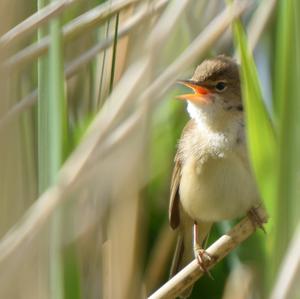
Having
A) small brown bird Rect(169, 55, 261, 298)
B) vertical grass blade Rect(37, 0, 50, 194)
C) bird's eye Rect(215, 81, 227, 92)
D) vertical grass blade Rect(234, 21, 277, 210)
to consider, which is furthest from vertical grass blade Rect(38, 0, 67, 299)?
bird's eye Rect(215, 81, 227, 92)

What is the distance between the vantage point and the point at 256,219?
8.40 ft

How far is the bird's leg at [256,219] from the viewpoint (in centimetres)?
252

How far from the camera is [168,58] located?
2541 millimetres

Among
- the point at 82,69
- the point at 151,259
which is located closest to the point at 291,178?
the point at 82,69

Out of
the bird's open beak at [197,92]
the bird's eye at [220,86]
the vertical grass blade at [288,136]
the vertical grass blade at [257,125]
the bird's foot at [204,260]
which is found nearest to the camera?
the vertical grass blade at [288,136]

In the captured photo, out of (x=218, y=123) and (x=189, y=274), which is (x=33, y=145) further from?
(x=218, y=123)

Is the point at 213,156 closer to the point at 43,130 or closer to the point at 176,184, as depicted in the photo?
the point at 176,184

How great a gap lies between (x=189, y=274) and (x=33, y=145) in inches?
24.8

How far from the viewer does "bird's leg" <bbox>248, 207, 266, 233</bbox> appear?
252 cm

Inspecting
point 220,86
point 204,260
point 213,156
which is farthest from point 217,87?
point 204,260

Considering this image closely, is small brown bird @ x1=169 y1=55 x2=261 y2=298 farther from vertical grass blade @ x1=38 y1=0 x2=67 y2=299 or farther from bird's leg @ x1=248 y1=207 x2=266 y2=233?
vertical grass blade @ x1=38 y1=0 x2=67 y2=299

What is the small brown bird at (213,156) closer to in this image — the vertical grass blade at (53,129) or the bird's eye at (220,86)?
the bird's eye at (220,86)

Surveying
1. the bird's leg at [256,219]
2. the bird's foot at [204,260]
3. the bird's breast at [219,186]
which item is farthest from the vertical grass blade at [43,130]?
the bird's breast at [219,186]

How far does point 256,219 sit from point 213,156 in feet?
1.09
